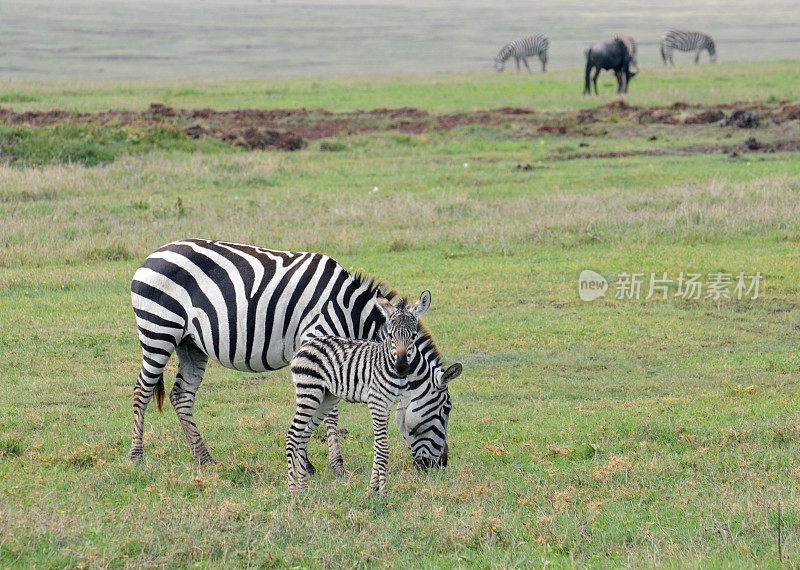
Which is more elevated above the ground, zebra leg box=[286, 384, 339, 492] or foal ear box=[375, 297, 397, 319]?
foal ear box=[375, 297, 397, 319]

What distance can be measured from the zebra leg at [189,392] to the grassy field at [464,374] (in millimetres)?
180

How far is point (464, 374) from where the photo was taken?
1057 centimetres

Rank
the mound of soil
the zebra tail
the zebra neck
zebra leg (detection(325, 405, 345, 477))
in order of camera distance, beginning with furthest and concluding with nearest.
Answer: the zebra neck
the mound of soil
the zebra tail
zebra leg (detection(325, 405, 345, 477))

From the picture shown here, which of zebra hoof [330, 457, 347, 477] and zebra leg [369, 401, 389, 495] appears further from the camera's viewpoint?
zebra hoof [330, 457, 347, 477]

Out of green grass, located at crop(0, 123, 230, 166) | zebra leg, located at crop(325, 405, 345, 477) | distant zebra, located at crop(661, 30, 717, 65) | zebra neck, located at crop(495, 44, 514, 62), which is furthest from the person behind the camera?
distant zebra, located at crop(661, 30, 717, 65)

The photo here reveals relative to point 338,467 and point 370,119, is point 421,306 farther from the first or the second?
point 370,119

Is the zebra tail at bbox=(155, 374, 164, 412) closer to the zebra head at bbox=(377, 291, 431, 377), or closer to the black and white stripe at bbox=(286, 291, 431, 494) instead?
the black and white stripe at bbox=(286, 291, 431, 494)

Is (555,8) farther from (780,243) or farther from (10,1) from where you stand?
(780,243)

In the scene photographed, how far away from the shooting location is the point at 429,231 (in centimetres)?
1703

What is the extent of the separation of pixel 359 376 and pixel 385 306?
62 centimetres

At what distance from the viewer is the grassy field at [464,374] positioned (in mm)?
5852

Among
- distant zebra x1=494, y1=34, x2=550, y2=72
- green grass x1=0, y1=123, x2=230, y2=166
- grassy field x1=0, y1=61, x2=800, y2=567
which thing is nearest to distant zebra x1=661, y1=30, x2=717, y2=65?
distant zebra x1=494, y1=34, x2=550, y2=72

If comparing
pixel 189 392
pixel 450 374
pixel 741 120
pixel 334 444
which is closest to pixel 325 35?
pixel 741 120

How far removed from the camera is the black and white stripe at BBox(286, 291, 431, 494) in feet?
22.1
